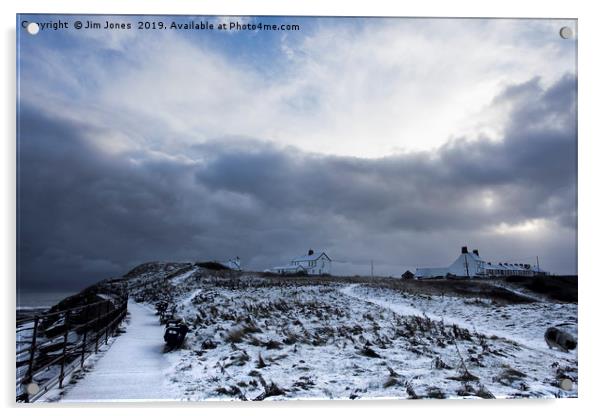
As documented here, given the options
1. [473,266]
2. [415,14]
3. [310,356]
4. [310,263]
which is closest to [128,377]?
[310,356]

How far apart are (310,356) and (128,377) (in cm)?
338

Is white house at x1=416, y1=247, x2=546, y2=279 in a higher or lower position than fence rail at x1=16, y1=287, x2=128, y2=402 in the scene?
higher

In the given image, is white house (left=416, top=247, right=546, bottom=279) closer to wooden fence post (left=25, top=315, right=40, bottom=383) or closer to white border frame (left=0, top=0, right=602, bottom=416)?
white border frame (left=0, top=0, right=602, bottom=416)

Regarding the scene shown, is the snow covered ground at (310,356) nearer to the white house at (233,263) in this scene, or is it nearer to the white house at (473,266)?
the white house at (233,263)

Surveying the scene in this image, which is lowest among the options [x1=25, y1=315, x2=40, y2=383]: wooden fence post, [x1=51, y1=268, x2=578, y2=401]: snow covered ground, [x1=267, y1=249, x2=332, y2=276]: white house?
[x1=51, y1=268, x2=578, y2=401]: snow covered ground

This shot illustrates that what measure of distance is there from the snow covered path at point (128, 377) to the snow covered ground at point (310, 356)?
0.02 meters

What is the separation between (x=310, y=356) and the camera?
7457 mm

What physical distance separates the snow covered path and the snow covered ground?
17 millimetres

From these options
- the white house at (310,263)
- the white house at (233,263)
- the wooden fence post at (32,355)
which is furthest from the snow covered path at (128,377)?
the white house at (310,263)

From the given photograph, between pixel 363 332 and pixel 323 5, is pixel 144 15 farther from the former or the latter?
pixel 363 332

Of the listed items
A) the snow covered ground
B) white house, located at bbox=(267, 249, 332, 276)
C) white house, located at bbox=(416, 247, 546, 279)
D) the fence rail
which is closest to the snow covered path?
the snow covered ground

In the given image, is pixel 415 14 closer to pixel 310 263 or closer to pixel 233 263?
pixel 310 263

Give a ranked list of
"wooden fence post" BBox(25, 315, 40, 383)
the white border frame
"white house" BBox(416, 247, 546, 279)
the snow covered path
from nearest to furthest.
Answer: "wooden fence post" BBox(25, 315, 40, 383), the snow covered path, the white border frame, "white house" BBox(416, 247, 546, 279)

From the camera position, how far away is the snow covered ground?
21.0ft
